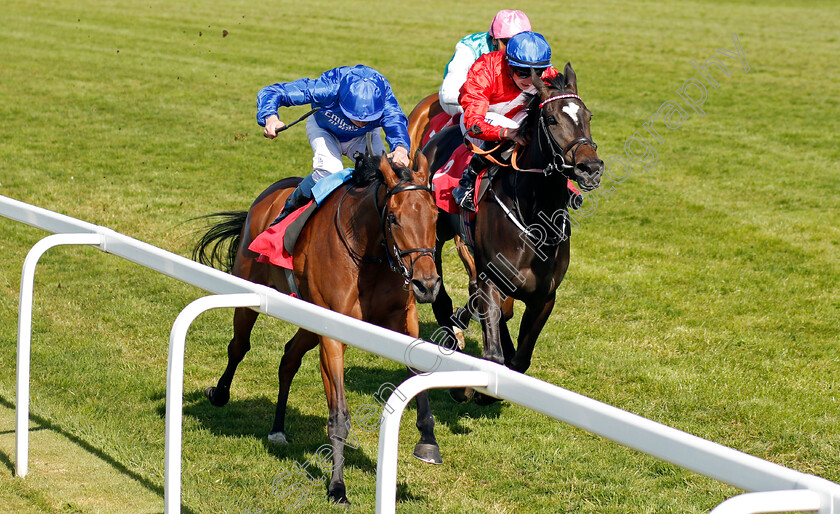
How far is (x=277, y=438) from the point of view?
488 centimetres

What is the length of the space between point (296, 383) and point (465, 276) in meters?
2.79

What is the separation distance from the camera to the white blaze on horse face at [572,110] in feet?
16.0

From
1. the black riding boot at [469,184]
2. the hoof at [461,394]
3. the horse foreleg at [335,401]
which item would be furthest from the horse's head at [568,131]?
the horse foreleg at [335,401]

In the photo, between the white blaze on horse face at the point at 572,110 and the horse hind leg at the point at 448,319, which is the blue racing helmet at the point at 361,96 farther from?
the horse hind leg at the point at 448,319

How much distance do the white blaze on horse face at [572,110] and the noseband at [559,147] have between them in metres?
0.06

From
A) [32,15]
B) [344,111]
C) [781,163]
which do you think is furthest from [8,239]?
[32,15]

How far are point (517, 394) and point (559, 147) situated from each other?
2683 mm

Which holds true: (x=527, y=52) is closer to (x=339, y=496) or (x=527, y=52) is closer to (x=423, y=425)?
(x=423, y=425)

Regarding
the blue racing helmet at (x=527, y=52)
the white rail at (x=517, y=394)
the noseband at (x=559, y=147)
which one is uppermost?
the blue racing helmet at (x=527, y=52)

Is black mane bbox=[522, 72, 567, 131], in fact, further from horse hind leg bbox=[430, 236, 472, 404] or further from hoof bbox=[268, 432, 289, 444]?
hoof bbox=[268, 432, 289, 444]

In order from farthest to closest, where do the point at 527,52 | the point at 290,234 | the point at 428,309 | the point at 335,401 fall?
the point at 428,309, the point at 527,52, the point at 290,234, the point at 335,401

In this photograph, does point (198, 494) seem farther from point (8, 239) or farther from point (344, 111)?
point (8, 239)

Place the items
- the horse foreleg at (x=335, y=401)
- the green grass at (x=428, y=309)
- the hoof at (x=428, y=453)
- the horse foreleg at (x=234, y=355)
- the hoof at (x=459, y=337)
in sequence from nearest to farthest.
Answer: the horse foreleg at (x=335, y=401) < the green grass at (x=428, y=309) < the hoof at (x=428, y=453) < the horse foreleg at (x=234, y=355) < the hoof at (x=459, y=337)

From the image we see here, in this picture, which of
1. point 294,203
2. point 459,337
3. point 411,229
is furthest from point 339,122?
point 459,337
